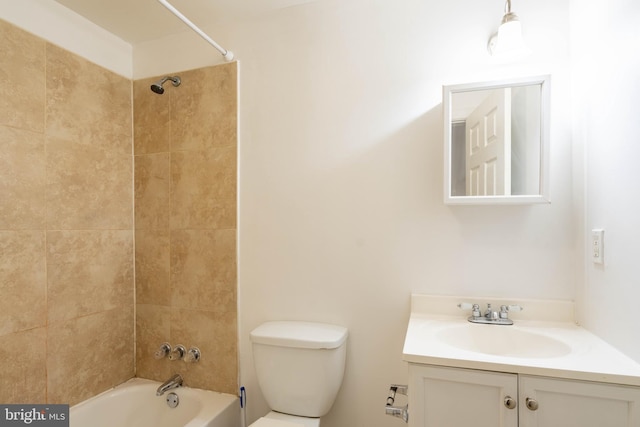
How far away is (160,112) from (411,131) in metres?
1.40

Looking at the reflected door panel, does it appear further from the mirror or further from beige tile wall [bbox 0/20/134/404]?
beige tile wall [bbox 0/20/134/404]

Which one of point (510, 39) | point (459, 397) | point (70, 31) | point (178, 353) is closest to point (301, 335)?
point (459, 397)

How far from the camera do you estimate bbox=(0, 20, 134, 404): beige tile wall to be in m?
1.42

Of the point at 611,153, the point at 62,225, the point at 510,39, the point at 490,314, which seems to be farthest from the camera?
the point at 62,225

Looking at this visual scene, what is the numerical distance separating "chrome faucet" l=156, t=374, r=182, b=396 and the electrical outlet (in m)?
1.98

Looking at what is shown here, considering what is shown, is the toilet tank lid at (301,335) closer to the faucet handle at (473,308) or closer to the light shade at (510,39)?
the faucet handle at (473,308)

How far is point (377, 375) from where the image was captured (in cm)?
152

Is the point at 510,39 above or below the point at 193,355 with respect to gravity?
above

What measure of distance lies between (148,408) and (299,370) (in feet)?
3.23

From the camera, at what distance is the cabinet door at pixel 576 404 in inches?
34.6

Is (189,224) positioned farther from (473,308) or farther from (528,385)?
(528,385)

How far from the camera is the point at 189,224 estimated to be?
6.00 feet

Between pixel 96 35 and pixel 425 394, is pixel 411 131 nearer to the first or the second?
pixel 425 394

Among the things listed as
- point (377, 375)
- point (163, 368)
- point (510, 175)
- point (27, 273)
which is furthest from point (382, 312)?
point (27, 273)
